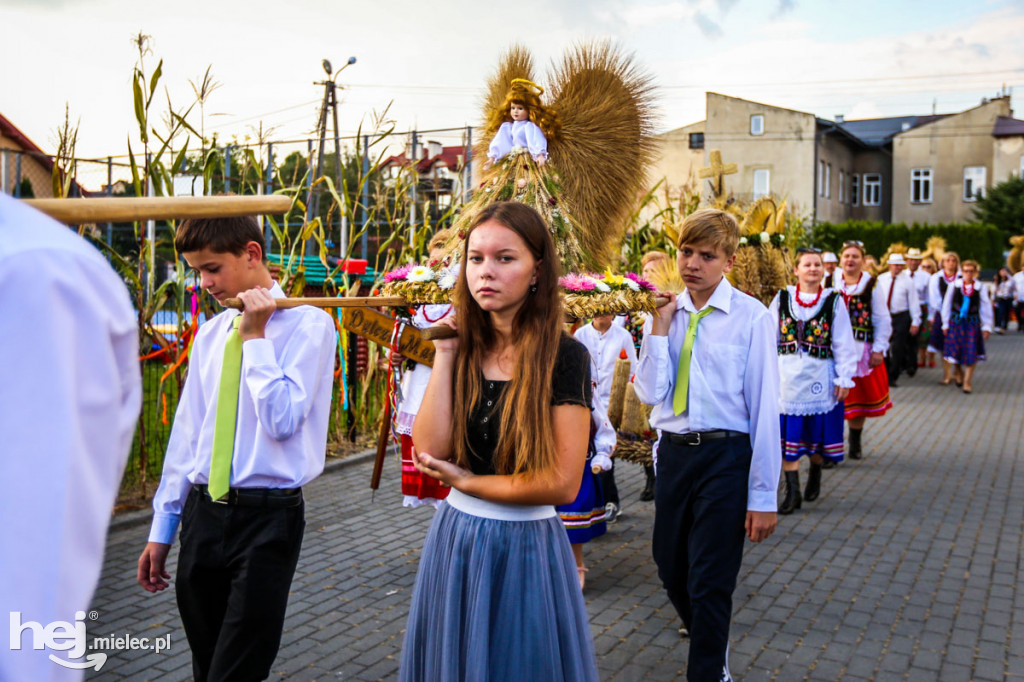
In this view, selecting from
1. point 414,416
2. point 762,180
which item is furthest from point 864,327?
point 762,180

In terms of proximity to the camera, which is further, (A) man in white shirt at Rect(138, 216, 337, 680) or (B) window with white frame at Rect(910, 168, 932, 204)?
(B) window with white frame at Rect(910, 168, 932, 204)

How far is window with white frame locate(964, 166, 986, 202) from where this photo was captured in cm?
5119

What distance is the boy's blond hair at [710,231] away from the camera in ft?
12.7

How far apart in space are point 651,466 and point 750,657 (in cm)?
312

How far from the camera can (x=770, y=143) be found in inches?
1778

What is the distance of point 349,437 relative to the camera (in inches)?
364

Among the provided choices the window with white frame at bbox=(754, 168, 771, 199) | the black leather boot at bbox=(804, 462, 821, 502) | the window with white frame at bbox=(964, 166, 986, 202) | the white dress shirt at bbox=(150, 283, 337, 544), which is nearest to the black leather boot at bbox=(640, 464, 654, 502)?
the black leather boot at bbox=(804, 462, 821, 502)

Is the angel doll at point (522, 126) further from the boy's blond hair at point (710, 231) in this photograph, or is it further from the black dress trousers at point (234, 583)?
the black dress trousers at point (234, 583)

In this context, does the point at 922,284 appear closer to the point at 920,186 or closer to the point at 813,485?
the point at 813,485

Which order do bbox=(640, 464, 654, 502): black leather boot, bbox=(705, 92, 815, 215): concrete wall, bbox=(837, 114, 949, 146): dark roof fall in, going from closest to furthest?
bbox=(640, 464, 654, 502): black leather boot < bbox=(705, 92, 815, 215): concrete wall < bbox=(837, 114, 949, 146): dark roof

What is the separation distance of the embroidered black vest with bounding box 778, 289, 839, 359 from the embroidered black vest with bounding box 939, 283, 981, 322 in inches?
358

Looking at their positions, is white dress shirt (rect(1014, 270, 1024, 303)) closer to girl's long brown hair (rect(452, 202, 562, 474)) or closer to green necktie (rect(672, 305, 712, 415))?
green necktie (rect(672, 305, 712, 415))

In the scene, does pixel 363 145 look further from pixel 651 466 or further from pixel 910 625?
pixel 910 625

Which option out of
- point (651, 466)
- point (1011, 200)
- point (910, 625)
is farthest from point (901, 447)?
point (1011, 200)
